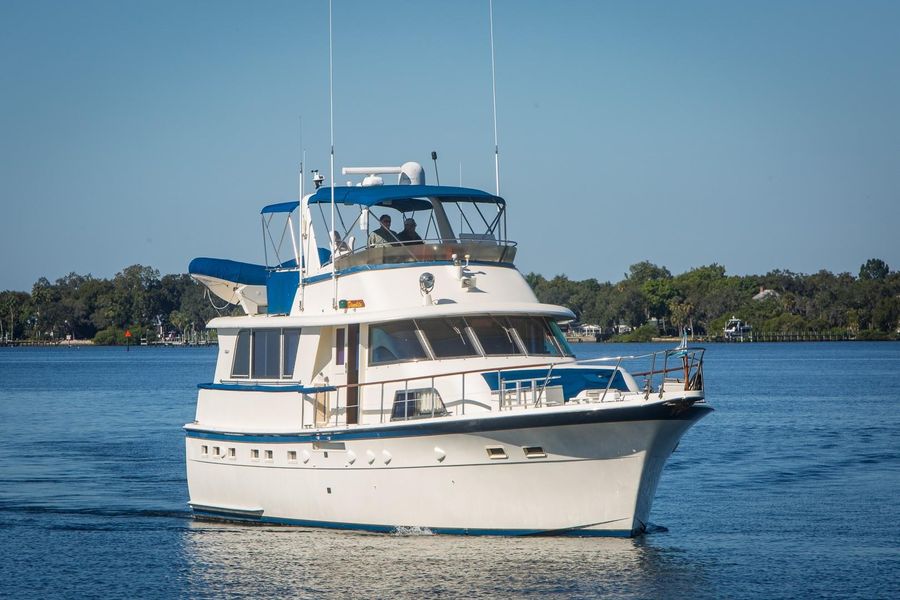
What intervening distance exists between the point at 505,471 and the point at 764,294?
16949cm

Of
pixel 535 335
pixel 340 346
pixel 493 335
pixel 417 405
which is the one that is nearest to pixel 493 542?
pixel 417 405

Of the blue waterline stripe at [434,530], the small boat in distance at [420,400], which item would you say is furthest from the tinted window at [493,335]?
the blue waterline stripe at [434,530]

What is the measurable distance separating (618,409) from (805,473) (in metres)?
12.7

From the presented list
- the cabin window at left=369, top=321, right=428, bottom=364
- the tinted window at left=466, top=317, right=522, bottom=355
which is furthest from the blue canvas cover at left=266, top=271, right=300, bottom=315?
the tinted window at left=466, top=317, right=522, bottom=355

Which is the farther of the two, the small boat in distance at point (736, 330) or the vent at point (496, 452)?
the small boat in distance at point (736, 330)

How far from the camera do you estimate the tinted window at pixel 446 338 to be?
63.6 ft

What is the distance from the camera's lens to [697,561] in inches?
712

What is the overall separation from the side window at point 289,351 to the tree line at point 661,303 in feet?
445

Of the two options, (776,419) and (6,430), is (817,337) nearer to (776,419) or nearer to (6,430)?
(776,419)

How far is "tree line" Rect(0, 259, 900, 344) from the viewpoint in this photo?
550 feet

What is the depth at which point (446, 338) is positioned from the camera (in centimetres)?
1944

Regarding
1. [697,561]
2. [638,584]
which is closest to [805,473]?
[697,561]

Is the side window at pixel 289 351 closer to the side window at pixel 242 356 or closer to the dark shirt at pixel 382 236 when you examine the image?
the side window at pixel 242 356

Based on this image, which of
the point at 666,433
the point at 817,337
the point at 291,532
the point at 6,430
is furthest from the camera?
Answer: the point at 817,337
